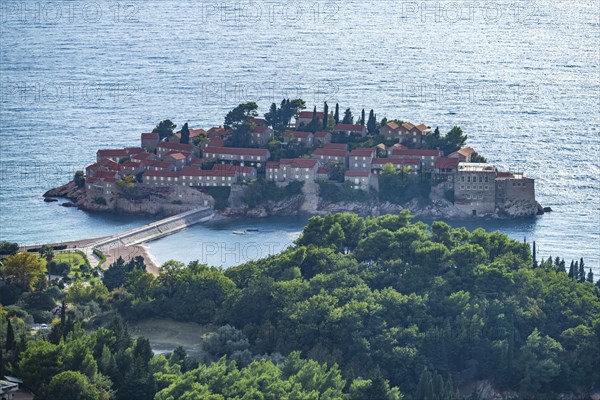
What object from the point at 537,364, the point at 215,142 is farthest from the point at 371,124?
the point at 537,364

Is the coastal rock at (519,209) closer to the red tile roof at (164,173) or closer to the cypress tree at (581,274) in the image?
the cypress tree at (581,274)

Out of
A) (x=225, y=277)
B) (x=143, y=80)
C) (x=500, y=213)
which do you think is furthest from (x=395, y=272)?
(x=143, y=80)

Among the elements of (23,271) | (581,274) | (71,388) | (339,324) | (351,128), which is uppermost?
(351,128)

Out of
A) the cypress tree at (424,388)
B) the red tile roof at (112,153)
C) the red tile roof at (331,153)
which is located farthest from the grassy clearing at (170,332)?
the red tile roof at (112,153)

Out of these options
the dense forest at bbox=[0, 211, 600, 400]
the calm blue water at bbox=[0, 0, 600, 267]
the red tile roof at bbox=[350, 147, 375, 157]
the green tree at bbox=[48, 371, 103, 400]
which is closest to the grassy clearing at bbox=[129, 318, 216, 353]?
the dense forest at bbox=[0, 211, 600, 400]

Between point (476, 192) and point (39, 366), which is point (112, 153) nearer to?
point (476, 192)

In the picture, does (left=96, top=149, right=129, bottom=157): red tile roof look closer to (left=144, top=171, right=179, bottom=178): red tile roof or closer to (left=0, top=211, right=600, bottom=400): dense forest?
(left=144, top=171, right=179, bottom=178): red tile roof
